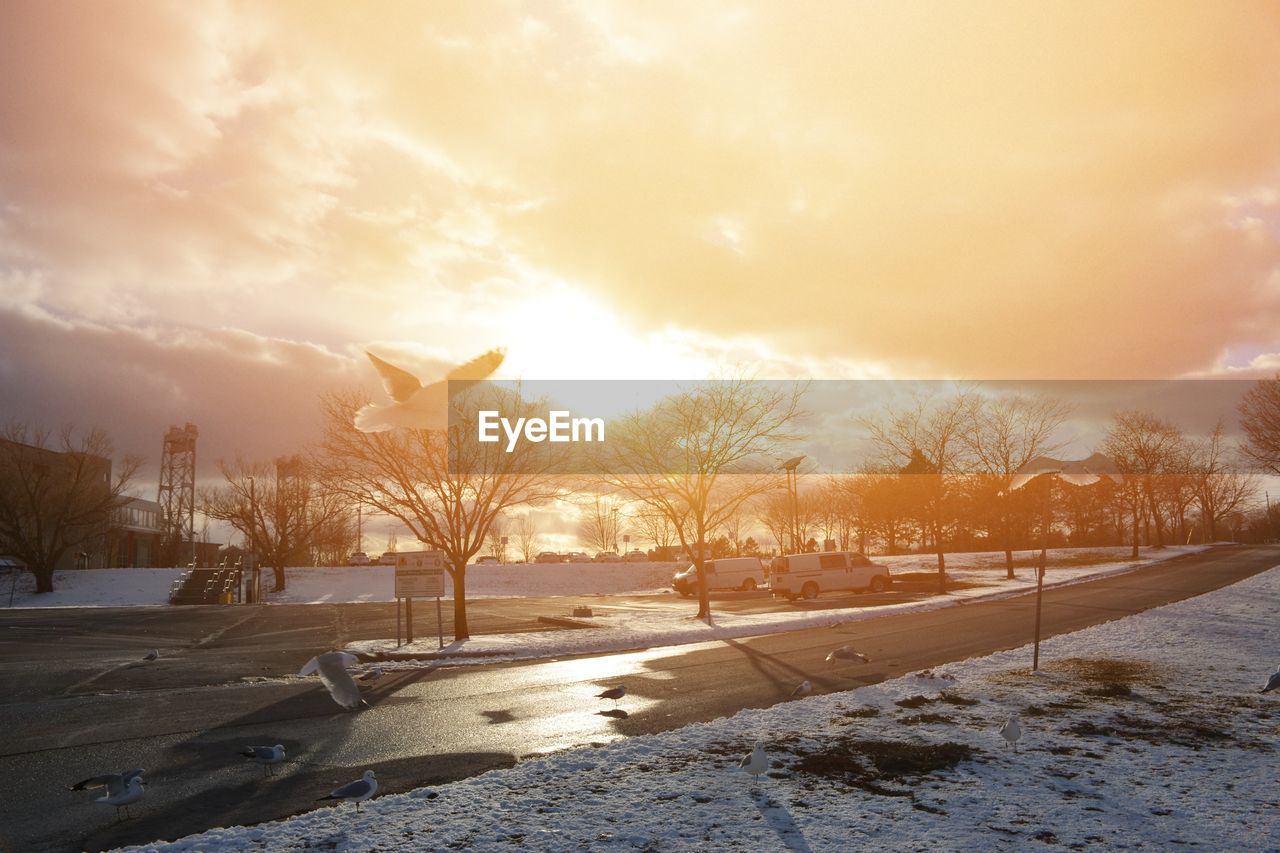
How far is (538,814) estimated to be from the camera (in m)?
5.87

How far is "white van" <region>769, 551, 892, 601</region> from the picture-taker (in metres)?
34.9

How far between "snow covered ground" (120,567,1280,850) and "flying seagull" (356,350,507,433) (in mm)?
3633

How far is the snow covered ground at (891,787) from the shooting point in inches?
208

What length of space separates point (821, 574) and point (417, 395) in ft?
96.3

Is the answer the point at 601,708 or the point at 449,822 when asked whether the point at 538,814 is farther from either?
the point at 601,708

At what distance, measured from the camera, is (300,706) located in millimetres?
11414

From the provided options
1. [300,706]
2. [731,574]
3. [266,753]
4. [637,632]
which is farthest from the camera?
[731,574]

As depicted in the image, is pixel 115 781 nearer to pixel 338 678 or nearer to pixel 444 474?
pixel 338 678

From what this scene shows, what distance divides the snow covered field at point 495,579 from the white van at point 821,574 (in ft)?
26.2

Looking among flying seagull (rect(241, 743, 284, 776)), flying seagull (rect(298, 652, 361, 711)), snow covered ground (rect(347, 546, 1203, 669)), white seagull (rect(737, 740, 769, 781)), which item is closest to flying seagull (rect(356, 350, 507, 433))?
flying seagull (rect(298, 652, 361, 711))

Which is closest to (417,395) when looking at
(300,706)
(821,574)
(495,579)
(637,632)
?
(300,706)

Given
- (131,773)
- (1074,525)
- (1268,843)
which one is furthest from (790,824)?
(1074,525)

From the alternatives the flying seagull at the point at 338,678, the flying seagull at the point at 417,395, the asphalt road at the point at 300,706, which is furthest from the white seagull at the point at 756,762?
the flying seagull at the point at 417,395

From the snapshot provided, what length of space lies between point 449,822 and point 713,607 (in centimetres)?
2744
